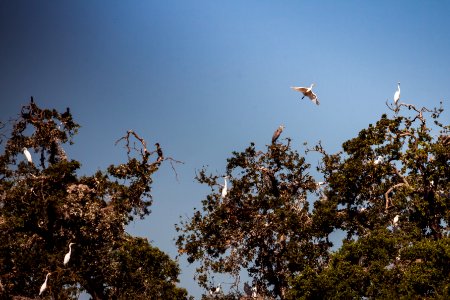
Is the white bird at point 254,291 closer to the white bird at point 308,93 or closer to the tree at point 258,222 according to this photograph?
the tree at point 258,222

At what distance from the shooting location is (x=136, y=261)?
661 inches

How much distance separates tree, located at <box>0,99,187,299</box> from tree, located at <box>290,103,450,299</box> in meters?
7.34

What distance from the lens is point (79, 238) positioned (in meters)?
15.9

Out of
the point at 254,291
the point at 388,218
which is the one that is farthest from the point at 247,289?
the point at 388,218

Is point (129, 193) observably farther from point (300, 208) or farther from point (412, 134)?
point (412, 134)

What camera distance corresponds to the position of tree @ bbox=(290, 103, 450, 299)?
33.8 feet

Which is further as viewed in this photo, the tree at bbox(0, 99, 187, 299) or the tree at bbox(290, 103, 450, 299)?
the tree at bbox(0, 99, 187, 299)

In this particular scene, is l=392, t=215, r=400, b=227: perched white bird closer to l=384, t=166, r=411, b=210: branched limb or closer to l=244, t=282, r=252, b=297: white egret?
l=384, t=166, r=411, b=210: branched limb

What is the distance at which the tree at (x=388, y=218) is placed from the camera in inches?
405

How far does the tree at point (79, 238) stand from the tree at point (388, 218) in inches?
289

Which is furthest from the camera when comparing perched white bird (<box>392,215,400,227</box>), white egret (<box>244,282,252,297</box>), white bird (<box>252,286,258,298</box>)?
white egret (<box>244,282,252,297</box>)

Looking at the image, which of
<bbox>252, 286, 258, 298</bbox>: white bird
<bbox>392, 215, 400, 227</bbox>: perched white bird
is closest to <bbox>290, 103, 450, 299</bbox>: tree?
<bbox>392, 215, 400, 227</bbox>: perched white bird

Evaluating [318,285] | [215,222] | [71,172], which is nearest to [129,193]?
[71,172]

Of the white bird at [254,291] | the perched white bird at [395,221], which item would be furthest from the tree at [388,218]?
the white bird at [254,291]
